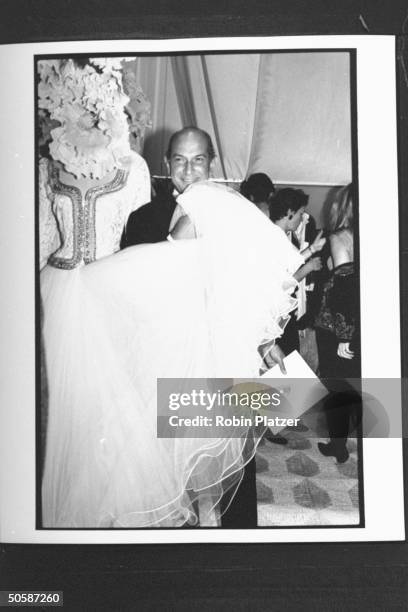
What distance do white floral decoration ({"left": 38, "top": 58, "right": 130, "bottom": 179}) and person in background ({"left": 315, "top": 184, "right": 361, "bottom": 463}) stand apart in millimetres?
466

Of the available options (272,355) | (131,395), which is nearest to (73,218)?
(131,395)

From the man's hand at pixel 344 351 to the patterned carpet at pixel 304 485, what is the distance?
0.14 metres

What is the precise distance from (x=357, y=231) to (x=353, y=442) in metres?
0.43

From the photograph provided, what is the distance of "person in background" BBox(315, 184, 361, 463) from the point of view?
143cm

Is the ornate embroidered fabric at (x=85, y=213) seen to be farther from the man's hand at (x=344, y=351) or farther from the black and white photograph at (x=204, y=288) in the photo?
Answer: the man's hand at (x=344, y=351)

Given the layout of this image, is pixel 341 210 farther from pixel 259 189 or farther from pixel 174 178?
pixel 174 178

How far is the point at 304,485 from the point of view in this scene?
4.64ft

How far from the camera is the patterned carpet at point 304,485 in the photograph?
142cm

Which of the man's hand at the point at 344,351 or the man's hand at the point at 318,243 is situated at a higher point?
the man's hand at the point at 318,243

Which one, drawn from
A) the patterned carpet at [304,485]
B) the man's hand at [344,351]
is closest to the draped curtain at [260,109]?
the man's hand at [344,351]

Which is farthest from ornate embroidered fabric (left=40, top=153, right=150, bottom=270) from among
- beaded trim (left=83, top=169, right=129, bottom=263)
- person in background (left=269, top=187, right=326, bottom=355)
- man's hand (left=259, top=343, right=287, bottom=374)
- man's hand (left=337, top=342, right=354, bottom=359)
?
man's hand (left=337, top=342, right=354, bottom=359)

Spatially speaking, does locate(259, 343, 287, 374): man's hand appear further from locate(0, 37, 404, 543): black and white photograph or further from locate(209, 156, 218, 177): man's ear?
locate(209, 156, 218, 177): man's ear
